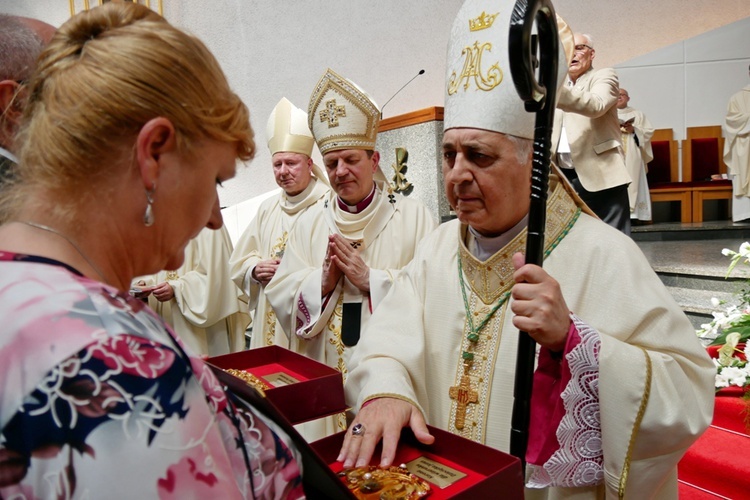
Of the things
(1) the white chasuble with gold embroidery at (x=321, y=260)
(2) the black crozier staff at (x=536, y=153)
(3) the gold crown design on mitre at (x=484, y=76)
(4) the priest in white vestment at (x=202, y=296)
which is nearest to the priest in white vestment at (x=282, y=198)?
(4) the priest in white vestment at (x=202, y=296)

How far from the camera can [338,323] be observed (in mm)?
3123

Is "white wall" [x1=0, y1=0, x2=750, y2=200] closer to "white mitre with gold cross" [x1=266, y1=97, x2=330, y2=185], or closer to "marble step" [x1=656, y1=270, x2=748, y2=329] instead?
"white mitre with gold cross" [x1=266, y1=97, x2=330, y2=185]

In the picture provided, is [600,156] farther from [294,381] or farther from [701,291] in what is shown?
[294,381]

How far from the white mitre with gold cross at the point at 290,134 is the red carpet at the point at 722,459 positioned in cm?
307

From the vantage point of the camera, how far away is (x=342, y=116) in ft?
10.9

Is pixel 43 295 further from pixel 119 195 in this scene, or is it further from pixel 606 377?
pixel 606 377

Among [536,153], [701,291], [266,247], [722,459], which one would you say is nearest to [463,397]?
[536,153]

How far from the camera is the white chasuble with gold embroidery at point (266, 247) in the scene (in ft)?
13.2

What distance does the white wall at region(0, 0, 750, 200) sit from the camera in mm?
8460

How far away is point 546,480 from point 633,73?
38.0 feet

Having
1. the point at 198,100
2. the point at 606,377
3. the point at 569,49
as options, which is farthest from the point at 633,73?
the point at 198,100

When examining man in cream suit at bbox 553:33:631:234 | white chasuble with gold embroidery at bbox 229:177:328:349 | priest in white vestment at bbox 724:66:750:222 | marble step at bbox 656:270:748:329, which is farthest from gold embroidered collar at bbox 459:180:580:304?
priest in white vestment at bbox 724:66:750:222

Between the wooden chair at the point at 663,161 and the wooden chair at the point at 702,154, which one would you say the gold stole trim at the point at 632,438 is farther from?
the wooden chair at the point at 702,154

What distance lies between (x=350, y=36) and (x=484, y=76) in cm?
743
